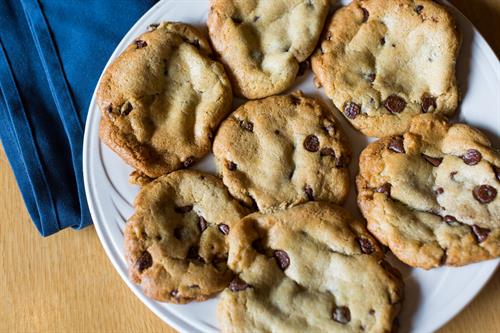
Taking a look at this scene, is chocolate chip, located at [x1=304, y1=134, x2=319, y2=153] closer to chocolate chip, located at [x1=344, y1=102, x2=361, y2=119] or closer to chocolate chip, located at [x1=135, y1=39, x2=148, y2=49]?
chocolate chip, located at [x1=344, y1=102, x2=361, y2=119]

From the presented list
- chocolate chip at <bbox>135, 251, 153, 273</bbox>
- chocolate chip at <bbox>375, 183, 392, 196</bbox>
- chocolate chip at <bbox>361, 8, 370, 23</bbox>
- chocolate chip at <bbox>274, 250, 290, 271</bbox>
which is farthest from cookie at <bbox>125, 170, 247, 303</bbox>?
chocolate chip at <bbox>361, 8, 370, 23</bbox>

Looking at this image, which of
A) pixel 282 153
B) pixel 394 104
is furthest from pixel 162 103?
pixel 394 104

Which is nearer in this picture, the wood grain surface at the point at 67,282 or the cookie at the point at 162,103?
the cookie at the point at 162,103

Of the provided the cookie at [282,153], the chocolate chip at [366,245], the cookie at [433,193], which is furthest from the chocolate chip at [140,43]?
the chocolate chip at [366,245]

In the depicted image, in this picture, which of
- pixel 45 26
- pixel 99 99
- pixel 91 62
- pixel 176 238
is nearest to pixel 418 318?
pixel 176 238

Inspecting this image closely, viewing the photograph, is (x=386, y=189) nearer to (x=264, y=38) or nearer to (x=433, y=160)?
(x=433, y=160)

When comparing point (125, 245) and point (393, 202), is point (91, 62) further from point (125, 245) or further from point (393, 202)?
point (393, 202)

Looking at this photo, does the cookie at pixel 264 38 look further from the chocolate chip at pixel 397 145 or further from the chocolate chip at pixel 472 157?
the chocolate chip at pixel 472 157
